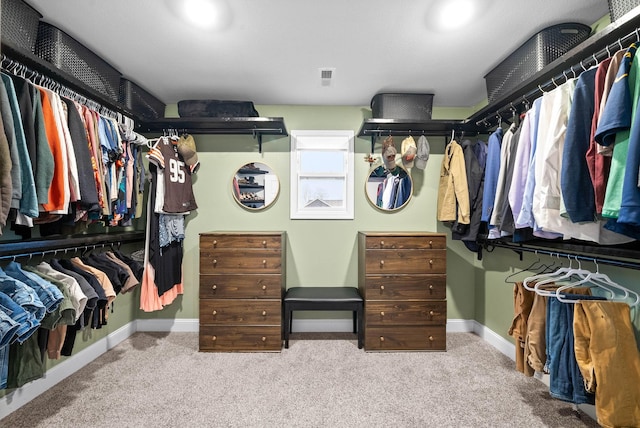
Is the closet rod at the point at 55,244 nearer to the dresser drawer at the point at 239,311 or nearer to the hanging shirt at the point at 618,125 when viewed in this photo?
the dresser drawer at the point at 239,311

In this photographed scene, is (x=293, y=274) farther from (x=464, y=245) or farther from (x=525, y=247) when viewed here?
(x=525, y=247)

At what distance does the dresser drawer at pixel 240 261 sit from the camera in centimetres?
247

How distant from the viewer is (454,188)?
262cm

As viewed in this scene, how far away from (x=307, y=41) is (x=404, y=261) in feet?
6.18

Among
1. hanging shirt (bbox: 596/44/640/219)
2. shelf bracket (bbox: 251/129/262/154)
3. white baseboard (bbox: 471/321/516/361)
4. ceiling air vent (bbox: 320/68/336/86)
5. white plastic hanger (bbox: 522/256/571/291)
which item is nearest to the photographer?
hanging shirt (bbox: 596/44/640/219)

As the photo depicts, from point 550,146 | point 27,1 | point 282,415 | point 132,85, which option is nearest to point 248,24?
point 27,1

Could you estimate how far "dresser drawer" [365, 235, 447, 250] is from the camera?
250cm

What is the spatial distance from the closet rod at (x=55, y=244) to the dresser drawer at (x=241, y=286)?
29.7 inches

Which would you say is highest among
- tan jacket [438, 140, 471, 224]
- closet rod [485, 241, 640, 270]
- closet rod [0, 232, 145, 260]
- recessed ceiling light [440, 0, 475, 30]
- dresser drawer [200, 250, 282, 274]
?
recessed ceiling light [440, 0, 475, 30]

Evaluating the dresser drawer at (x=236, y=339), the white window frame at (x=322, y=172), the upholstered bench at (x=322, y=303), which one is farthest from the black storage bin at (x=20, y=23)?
the upholstered bench at (x=322, y=303)

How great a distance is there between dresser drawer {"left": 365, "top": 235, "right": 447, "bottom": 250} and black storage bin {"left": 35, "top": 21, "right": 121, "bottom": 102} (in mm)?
2393

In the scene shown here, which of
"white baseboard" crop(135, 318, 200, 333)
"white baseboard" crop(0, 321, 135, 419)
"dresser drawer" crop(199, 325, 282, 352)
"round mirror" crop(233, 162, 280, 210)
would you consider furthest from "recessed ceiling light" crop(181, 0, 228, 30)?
"white baseboard" crop(135, 318, 200, 333)

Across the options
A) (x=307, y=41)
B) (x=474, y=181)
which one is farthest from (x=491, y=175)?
(x=307, y=41)

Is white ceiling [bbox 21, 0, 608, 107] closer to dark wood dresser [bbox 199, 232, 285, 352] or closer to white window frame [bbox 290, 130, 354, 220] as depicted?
white window frame [bbox 290, 130, 354, 220]
